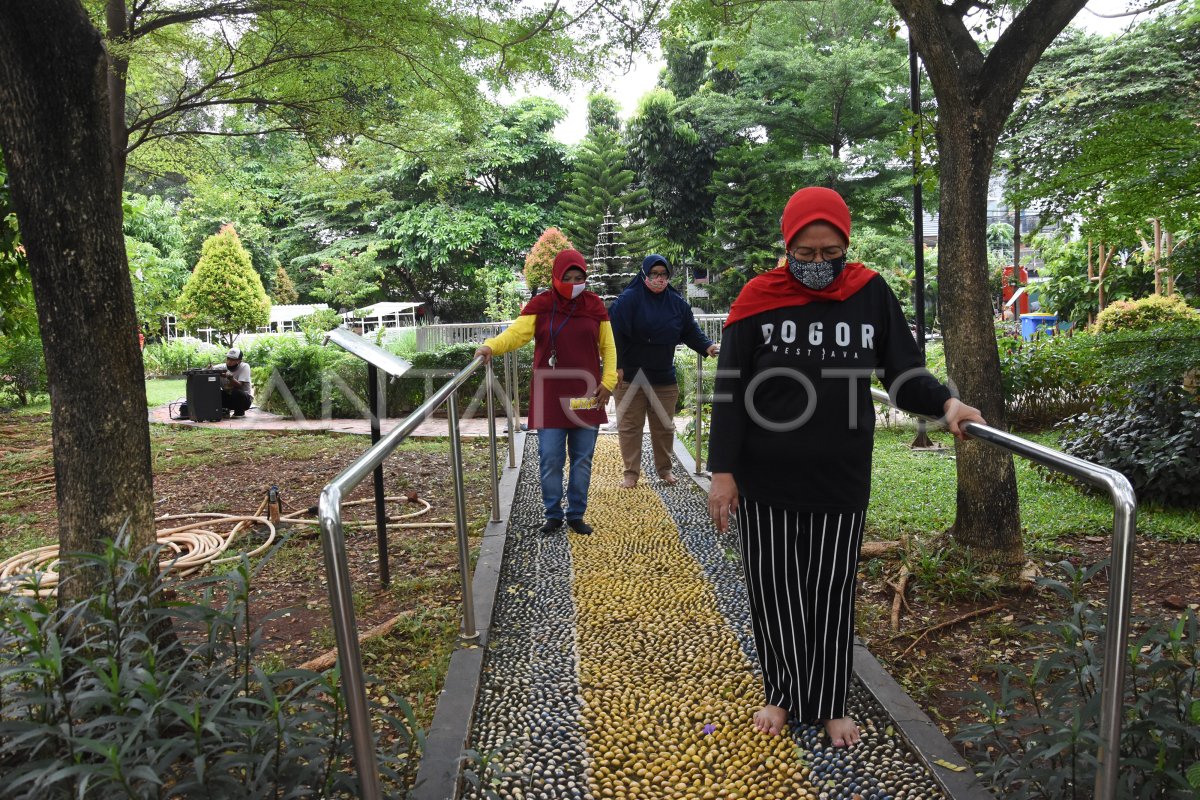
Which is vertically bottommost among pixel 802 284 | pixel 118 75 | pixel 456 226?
pixel 802 284

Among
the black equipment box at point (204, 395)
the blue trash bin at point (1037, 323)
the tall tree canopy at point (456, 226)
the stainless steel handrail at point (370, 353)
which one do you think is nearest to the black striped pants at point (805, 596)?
the stainless steel handrail at point (370, 353)

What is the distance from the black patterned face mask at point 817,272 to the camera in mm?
2260

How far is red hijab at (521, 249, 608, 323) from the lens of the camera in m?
4.68

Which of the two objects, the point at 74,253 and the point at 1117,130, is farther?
the point at 1117,130

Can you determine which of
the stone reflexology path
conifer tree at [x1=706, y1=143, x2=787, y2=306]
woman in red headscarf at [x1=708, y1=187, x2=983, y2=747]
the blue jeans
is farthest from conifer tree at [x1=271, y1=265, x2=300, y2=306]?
woman in red headscarf at [x1=708, y1=187, x2=983, y2=747]

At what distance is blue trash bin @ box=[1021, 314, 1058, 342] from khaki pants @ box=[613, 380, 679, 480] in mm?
14618

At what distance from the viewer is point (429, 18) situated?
17.3 ft

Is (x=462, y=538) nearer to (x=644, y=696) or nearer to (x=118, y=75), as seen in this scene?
(x=644, y=696)

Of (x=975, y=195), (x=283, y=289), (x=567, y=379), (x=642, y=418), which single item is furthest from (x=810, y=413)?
(x=283, y=289)

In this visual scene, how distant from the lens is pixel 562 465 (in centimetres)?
487

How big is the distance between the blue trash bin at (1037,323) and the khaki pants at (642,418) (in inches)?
576

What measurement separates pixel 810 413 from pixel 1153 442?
4.48 metres

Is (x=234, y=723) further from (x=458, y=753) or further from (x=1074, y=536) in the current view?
(x=1074, y=536)

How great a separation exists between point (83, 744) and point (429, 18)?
495 centimetres
